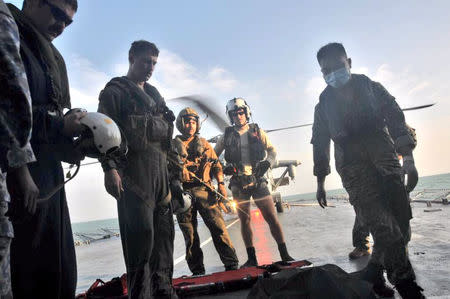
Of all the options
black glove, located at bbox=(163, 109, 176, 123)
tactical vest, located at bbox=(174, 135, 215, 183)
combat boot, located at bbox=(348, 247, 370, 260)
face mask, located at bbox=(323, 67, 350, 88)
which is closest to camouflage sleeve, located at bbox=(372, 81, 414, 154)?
face mask, located at bbox=(323, 67, 350, 88)

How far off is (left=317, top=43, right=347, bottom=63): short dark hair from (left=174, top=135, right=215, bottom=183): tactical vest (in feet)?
9.75

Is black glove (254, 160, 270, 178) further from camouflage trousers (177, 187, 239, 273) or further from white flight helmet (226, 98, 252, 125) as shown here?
white flight helmet (226, 98, 252, 125)

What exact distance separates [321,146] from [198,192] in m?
2.47

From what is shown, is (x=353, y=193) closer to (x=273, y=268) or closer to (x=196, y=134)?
(x=273, y=268)

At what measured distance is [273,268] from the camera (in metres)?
3.31

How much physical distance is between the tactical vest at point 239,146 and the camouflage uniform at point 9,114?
14.3 ft

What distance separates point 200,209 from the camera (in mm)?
4957

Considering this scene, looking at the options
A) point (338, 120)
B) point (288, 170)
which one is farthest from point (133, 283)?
point (288, 170)

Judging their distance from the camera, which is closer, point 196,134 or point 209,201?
point 209,201

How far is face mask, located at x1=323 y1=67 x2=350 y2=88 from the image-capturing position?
2.98 m

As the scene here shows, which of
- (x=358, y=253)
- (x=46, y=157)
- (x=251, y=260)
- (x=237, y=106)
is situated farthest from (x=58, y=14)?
(x=358, y=253)

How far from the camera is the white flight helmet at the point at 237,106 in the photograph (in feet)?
18.6

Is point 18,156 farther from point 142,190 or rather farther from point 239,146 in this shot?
point 239,146

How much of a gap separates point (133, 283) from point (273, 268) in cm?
158
